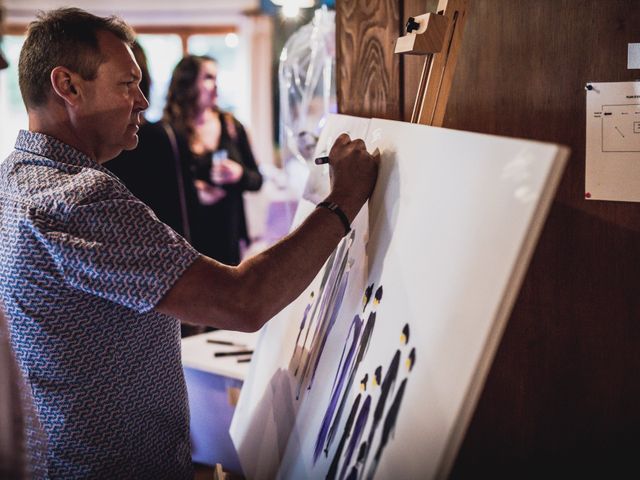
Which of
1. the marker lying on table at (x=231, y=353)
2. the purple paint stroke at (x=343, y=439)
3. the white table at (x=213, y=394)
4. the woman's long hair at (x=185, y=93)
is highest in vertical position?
the woman's long hair at (x=185, y=93)

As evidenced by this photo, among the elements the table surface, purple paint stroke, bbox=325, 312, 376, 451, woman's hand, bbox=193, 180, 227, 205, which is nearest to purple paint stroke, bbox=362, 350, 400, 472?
purple paint stroke, bbox=325, 312, 376, 451

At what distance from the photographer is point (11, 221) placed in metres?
1.13

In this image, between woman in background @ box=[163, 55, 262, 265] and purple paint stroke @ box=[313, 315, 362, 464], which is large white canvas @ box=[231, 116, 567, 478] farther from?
woman in background @ box=[163, 55, 262, 265]

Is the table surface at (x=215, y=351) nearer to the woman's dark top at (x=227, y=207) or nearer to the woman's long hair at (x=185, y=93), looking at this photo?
the woman's dark top at (x=227, y=207)

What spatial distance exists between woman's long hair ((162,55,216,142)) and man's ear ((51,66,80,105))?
2237mm

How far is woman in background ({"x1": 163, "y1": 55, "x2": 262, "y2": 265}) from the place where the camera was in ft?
11.2

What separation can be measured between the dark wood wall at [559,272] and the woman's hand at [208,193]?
190cm

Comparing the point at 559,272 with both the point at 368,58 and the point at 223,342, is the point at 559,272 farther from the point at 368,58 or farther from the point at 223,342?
the point at 223,342

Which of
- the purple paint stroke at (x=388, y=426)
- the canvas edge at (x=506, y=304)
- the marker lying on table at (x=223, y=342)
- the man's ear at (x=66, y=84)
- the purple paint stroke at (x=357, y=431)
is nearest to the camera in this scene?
the canvas edge at (x=506, y=304)

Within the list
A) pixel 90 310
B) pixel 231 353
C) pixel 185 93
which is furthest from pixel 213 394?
pixel 185 93

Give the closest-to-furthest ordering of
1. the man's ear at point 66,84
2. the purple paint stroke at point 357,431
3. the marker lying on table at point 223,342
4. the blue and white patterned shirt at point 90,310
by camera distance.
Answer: the purple paint stroke at point 357,431
the blue and white patterned shirt at point 90,310
the man's ear at point 66,84
the marker lying on table at point 223,342

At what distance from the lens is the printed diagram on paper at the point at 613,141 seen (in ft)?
4.46

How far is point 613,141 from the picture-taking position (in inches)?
54.6

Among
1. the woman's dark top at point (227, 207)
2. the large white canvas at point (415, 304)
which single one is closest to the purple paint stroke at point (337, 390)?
the large white canvas at point (415, 304)
